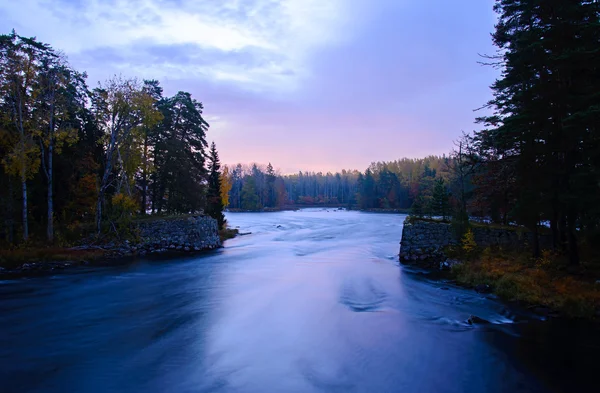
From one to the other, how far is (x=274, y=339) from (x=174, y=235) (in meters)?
17.0

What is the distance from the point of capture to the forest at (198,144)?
11.0 metres

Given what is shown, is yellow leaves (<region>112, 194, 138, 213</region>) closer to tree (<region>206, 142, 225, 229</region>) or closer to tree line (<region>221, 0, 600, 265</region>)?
tree (<region>206, 142, 225, 229</region>)

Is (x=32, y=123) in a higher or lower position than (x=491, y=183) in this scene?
higher

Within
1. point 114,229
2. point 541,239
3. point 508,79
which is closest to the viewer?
point 508,79

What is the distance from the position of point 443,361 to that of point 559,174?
26.8 ft

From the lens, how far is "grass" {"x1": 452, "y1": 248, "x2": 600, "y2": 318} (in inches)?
392

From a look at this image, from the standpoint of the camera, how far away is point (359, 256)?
2261cm

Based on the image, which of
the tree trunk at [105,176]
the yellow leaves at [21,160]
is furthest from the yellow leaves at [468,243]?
the yellow leaves at [21,160]

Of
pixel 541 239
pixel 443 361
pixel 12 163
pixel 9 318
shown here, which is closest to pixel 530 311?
pixel 443 361

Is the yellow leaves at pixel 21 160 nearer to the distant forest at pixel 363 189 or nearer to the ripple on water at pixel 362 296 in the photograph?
the ripple on water at pixel 362 296

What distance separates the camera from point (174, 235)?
79.3ft

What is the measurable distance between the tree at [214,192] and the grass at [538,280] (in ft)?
76.8

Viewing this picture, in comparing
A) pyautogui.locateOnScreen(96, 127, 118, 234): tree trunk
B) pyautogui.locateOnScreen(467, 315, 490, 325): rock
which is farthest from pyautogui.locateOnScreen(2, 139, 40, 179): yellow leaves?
pyautogui.locateOnScreen(467, 315, 490, 325): rock

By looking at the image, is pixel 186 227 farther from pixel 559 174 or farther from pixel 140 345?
pixel 559 174
